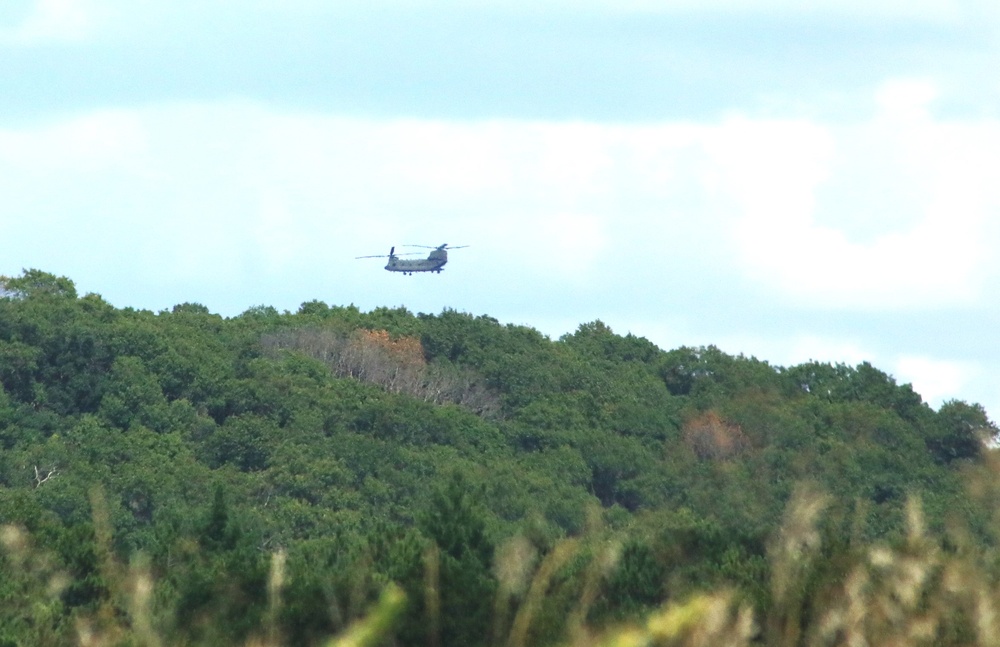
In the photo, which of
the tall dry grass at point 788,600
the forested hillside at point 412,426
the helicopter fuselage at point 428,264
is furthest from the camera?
the helicopter fuselage at point 428,264

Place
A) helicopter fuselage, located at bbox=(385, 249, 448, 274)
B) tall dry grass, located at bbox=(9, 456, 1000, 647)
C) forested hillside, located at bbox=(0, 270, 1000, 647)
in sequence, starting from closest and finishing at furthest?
1. tall dry grass, located at bbox=(9, 456, 1000, 647)
2. forested hillside, located at bbox=(0, 270, 1000, 647)
3. helicopter fuselage, located at bbox=(385, 249, 448, 274)

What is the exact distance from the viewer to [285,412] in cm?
5916

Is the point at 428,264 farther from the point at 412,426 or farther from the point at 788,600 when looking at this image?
the point at 788,600

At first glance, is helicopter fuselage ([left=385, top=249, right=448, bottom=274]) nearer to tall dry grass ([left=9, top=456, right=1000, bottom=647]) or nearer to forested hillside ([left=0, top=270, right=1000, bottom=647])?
forested hillside ([left=0, top=270, right=1000, bottom=647])

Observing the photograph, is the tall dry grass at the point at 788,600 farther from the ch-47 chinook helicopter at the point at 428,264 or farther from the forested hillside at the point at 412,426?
the ch-47 chinook helicopter at the point at 428,264

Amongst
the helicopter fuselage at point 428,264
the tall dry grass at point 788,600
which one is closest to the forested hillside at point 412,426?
the helicopter fuselage at point 428,264

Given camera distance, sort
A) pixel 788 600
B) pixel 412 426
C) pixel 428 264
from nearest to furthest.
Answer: pixel 788 600, pixel 412 426, pixel 428 264

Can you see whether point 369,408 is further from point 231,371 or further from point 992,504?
point 992,504

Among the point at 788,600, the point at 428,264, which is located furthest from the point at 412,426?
the point at 788,600

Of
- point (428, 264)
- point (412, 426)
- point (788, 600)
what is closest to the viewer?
point (788, 600)

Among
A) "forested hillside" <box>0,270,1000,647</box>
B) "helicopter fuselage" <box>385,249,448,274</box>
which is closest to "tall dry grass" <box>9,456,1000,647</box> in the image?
"forested hillside" <box>0,270,1000,647</box>

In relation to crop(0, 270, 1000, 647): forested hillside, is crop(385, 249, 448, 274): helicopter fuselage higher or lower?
higher

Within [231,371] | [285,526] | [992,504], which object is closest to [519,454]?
[231,371]

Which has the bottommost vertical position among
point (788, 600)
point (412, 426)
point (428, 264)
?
point (412, 426)
